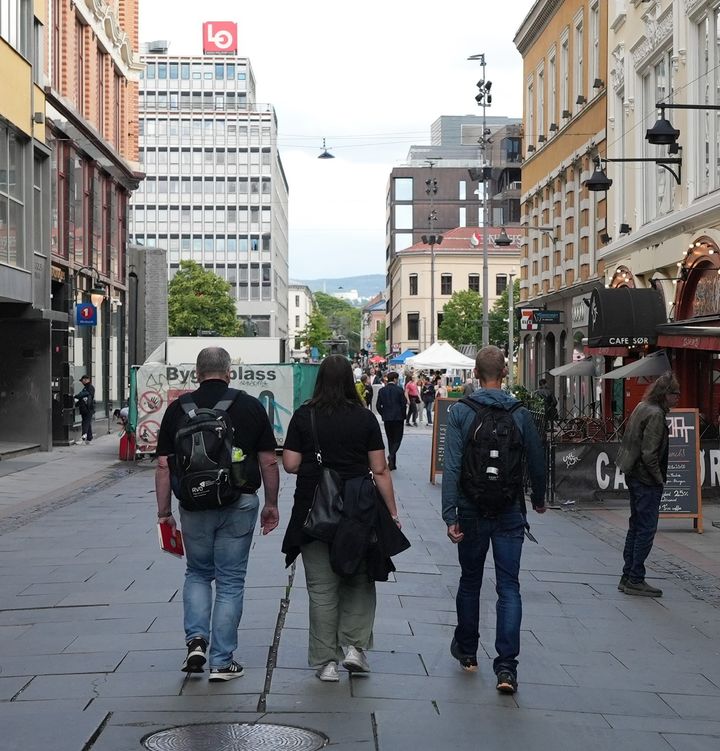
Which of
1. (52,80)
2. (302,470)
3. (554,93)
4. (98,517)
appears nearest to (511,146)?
(554,93)

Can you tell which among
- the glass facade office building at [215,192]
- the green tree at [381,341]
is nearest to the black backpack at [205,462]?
the glass facade office building at [215,192]

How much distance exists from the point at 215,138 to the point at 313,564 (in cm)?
10564

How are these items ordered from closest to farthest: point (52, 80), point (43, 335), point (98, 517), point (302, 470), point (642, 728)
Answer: point (642, 728) → point (302, 470) → point (98, 517) → point (43, 335) → point (52, 80)

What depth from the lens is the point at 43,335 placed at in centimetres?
2786

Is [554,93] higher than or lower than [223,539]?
higher

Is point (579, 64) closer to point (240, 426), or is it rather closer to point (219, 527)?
point (240, 426)

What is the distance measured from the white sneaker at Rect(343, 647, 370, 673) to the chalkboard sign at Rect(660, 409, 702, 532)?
748cm

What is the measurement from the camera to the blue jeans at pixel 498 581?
6.52m

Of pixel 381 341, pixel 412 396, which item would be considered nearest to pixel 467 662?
pixel 412 396

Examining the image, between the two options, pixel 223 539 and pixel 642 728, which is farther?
pixel 223 539

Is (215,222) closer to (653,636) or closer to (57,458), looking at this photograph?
(57,458)

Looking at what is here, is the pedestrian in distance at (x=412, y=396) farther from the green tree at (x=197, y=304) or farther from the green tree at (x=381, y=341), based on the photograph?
the green tree at (x=381, y=341)

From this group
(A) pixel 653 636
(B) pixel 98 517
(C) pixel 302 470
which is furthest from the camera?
(B) pixel 98 517

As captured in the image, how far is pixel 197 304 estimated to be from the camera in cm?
8656
